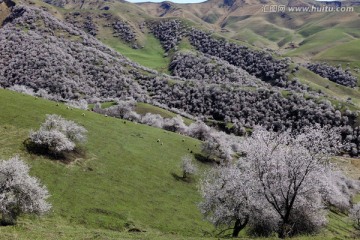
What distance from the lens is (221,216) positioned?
43938mm

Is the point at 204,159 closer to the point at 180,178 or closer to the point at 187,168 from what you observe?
the point at 187,168

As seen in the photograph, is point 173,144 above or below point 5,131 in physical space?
below

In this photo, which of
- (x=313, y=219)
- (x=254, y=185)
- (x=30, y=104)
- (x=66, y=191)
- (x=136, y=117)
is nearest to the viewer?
(x=254, y=185)

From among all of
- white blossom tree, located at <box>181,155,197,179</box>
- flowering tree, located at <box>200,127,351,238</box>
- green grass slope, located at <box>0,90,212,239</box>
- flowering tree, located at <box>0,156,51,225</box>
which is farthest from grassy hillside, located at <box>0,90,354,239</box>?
flowering tree, located at <box>200,127,351,238</box>

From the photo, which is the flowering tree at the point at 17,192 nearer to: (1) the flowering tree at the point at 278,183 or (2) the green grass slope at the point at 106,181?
(2) the green grass slope at the point at 106,181

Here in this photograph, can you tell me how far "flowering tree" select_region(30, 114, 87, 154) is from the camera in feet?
195

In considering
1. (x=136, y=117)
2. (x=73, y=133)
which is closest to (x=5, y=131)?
(x=73, y=133)

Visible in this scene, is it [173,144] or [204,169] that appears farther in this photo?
[173,144]

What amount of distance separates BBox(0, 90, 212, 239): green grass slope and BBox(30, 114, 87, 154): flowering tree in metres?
2.84

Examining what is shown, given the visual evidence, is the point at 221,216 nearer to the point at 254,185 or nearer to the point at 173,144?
the point at 254,185

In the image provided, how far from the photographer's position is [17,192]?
121 ft

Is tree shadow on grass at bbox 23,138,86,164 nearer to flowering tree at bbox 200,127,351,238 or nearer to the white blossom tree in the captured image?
the white blossom tree

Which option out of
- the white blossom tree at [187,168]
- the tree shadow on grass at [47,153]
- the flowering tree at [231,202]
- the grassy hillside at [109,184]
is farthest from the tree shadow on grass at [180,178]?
the flowering tree at [231,202]

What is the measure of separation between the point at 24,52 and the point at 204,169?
163 meters
